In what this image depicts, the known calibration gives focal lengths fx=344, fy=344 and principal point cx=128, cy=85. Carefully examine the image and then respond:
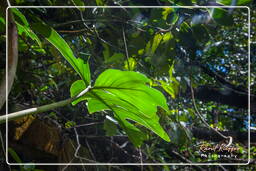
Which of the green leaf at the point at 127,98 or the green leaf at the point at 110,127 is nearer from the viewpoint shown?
the green leaf at the point at 127,98

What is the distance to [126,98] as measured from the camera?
560mm

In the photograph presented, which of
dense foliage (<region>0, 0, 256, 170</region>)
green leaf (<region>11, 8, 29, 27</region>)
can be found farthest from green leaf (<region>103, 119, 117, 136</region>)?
green leaf (<region>11, 8, 29, 27</region>)

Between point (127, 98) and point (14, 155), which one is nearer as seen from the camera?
point (127, 98)

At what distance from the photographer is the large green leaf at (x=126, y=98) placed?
53 cm

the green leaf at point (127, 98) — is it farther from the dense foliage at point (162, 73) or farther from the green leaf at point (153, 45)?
the green leaf at point (153, 45)

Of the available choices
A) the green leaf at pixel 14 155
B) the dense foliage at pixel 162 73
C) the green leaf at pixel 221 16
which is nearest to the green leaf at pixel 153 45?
the dense foliage at pixel 162 73

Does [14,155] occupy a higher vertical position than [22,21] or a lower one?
lower

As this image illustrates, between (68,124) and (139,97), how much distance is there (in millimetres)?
189

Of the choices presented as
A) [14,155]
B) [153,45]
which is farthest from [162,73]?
[14,155]

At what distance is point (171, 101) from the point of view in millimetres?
618

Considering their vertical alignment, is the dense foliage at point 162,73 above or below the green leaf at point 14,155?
above

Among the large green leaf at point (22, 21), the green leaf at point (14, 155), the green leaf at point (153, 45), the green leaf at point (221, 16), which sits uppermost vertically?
the green leaf at point (221, 16)

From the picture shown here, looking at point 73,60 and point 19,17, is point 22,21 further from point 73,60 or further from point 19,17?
point 73,60
